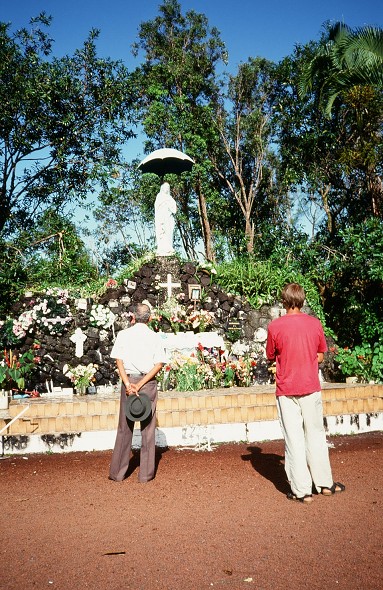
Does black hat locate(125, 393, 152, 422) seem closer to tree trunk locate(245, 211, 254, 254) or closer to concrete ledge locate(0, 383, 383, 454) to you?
concrete ledge locate(0, 383, 383, 454)

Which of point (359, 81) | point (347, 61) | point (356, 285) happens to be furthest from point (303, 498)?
point (347, 61)

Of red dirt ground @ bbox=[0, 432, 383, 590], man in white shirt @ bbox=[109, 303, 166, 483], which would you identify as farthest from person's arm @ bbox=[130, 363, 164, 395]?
red dirt ground @ bbox=[0, 432, 383, 590]

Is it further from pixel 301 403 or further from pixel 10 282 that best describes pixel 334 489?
pixel 10 282

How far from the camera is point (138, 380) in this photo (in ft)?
14.4

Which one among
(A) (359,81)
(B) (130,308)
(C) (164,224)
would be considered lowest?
(B) (130,308)

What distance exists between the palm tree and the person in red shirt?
8676mm

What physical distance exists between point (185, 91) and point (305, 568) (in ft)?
64.3

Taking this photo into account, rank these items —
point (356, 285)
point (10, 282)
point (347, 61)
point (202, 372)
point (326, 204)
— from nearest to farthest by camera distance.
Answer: point (202, 372), point (10, 282), point (356, 285), point (347, 61), point (326, 204)

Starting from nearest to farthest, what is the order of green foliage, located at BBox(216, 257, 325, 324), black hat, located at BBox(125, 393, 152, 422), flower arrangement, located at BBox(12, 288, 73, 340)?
black hat, located at BBox(125, 393, 152, 422) < flower arrangement, located at BBox(12, 288, 73, 340) < green foliage, located at BBox(216, 257, 325, 324)

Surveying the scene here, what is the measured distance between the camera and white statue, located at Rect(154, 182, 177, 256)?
9867mm

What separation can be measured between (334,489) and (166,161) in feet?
26.1

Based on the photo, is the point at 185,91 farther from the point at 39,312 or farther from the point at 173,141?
the point at 39,312

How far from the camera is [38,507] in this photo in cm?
375

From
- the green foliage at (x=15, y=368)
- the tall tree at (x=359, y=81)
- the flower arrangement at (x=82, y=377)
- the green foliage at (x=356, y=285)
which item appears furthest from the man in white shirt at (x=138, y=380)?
the tall tree at (x=359, y=81)
